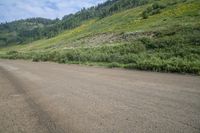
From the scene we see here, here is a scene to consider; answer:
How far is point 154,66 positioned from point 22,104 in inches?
395

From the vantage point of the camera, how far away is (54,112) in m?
7.59

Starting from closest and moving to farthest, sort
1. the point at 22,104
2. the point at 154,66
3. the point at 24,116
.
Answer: the point at 24,116 → the point at 22,104 → the point at 154,66

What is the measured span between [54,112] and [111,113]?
5.56 feet

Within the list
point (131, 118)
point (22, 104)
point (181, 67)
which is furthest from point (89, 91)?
point (181, 67)

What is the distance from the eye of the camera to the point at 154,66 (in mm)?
16938

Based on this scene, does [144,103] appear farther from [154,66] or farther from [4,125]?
[154,66]

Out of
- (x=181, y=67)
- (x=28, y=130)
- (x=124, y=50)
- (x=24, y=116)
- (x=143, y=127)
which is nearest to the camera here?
(x=143, y=127)

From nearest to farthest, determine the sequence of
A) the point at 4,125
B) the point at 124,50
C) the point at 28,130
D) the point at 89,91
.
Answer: the point at 28,130 → the point at 4,125 → the point at 89,91 → the point at 124,50

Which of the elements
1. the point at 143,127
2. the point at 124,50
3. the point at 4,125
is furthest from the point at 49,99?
the point at 124,50

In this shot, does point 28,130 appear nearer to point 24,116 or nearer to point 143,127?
point 24,116

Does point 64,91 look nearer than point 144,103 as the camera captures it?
No

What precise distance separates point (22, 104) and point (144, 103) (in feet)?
13.4

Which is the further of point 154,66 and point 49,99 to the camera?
point 154,66

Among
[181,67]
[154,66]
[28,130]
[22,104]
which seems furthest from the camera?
[154,66]
